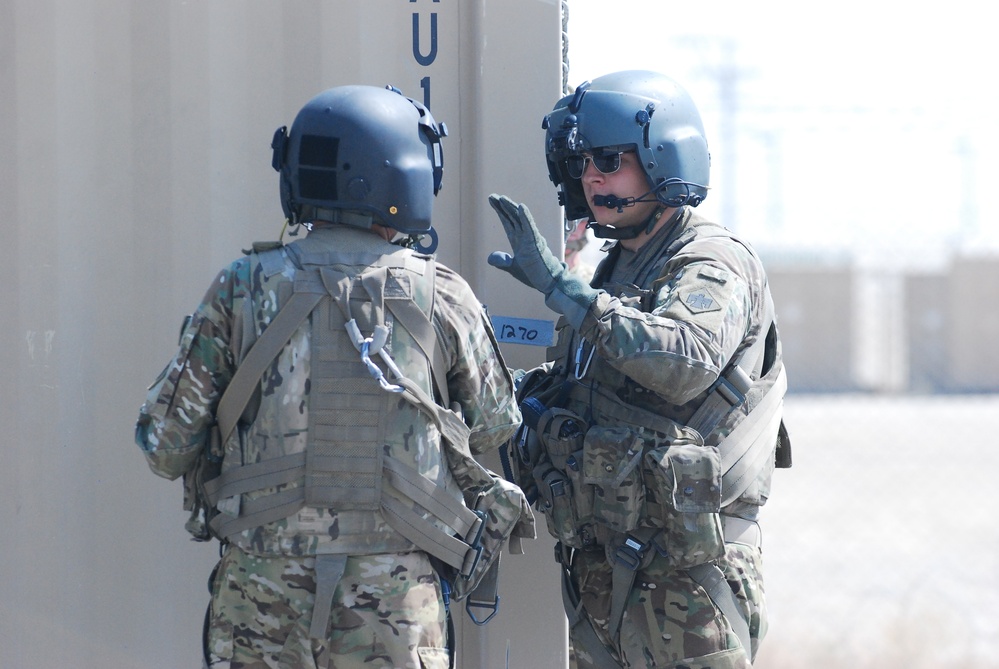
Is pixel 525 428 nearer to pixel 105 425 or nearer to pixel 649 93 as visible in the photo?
pixel 649 93

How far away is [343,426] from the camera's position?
228cm

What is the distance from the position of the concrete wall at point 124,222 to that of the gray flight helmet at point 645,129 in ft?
1.32

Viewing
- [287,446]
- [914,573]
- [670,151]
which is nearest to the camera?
[287,446]

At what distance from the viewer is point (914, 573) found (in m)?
6.89

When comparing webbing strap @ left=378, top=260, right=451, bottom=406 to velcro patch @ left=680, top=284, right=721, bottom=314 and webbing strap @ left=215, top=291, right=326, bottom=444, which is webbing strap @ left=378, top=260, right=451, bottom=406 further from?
velcro patch @ left=680, top=284, right=721, bottom=314

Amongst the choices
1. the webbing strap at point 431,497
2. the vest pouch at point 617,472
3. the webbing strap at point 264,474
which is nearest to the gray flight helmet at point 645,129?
the vest pouch at point 617,472

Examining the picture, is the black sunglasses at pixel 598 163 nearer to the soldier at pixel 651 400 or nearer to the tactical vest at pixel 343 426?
the soldier at pixel 651 400

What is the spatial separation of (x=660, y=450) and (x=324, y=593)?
0.89 m

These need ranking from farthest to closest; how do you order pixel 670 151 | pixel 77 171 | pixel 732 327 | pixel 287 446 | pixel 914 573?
pixel 914 573 → pixel 77 171 → pixel 670 151 → pixel 732 327 → pixel 287 446

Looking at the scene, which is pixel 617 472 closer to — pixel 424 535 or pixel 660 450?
pixel 660 450

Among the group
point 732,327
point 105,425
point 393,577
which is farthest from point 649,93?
point 105,425

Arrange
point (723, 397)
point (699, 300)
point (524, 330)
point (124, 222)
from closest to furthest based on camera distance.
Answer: point (699, 300) → point (723, 397) → point (124, 222) → point (524, 330)

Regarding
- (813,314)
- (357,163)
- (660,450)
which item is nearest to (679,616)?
(660,450)

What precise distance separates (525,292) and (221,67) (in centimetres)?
107
